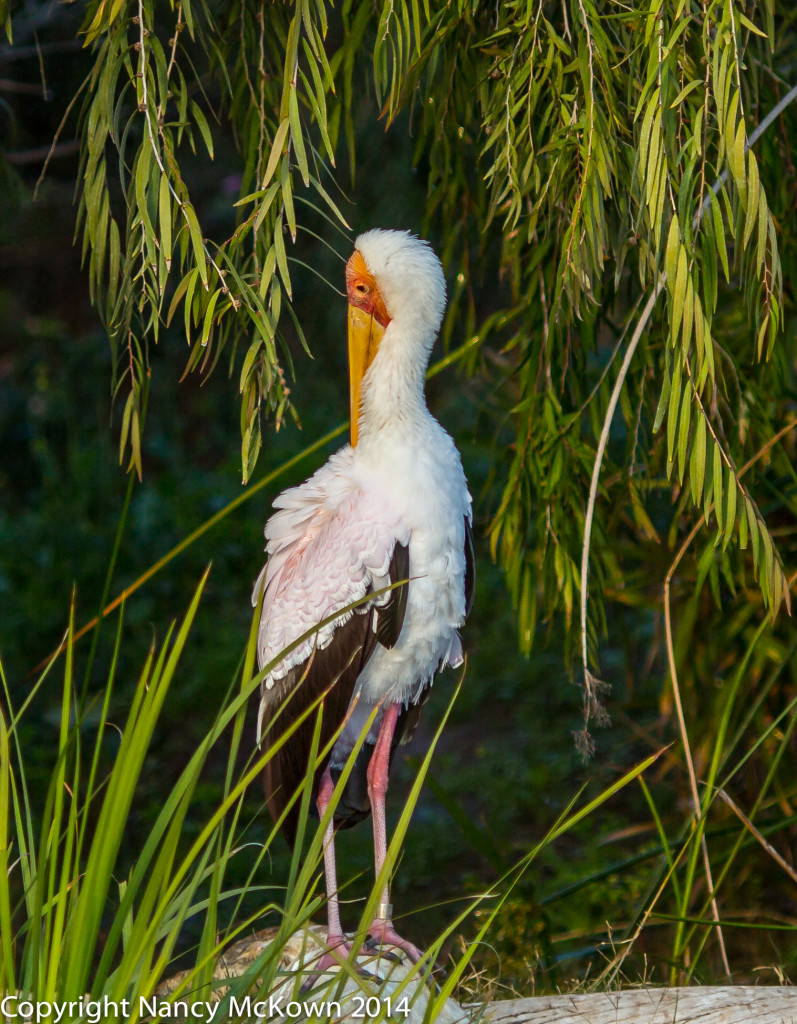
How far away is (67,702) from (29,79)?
4.64 m

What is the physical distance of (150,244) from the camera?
1.63m

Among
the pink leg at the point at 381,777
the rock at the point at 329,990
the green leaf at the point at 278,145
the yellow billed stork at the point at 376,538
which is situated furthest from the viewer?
the pink leg at the point at 381,777

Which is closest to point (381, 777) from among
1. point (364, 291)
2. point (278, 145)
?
point (364, 291)

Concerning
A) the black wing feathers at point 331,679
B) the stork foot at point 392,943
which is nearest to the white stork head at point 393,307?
the black wing feathers at point 331,679

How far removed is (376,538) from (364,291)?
0.48 m

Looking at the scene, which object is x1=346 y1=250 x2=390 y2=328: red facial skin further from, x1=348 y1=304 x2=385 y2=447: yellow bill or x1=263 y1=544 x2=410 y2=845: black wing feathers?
x1=263 y1=544 x2=410 y2=845: black wing feathers

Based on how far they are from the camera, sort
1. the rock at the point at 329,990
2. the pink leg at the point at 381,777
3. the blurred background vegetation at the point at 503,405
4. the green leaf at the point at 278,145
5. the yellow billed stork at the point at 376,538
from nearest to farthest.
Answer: the rock at the point at 329,990, the green leaf at the point at 278,145, the blurred background vegetation at the point at 503,405, the yellow billed stork at the point at 376,538, the pink leg at the point at 381,777

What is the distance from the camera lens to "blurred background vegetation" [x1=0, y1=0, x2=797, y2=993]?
5.62 feet

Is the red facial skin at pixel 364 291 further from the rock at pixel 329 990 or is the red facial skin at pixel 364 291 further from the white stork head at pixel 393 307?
the rock at pixel 329 990

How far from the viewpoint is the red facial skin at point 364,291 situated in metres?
2.18

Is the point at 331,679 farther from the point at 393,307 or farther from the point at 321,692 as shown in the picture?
the point at 393,307

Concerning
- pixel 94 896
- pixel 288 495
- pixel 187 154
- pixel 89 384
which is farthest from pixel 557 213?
pixel 89 384

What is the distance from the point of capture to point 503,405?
3598 mm

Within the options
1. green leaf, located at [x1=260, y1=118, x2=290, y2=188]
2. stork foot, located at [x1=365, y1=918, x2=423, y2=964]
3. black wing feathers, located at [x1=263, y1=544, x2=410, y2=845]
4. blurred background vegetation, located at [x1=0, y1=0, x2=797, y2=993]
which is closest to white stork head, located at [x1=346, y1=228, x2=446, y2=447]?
blurred background vegetation, located at [x1=0, y1=0, x2=797, y2=993]
